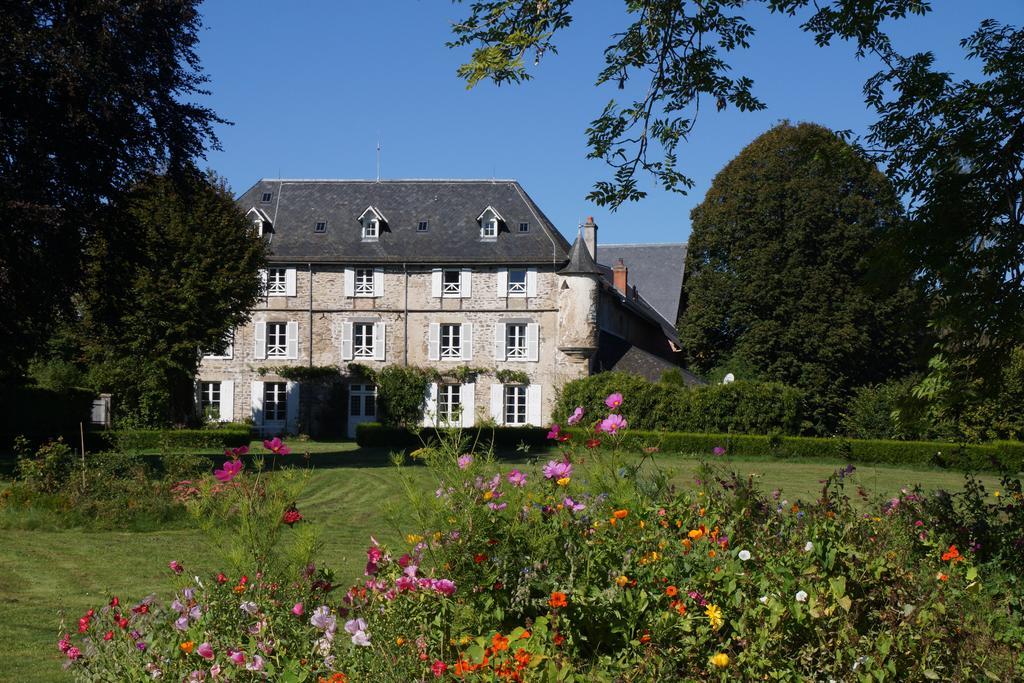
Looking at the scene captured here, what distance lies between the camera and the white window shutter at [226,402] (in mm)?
33500

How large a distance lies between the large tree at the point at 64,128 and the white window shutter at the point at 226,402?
49.9 feet

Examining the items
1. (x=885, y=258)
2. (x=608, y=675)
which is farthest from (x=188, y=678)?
(x=885, y=258)

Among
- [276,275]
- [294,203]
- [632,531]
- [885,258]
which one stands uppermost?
[294,203]

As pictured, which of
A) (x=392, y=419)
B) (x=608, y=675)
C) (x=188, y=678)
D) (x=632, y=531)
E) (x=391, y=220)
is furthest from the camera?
(x=391, y=220)

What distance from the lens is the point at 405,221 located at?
34781 mm

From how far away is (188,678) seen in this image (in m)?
4.04

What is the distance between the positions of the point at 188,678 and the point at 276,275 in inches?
1219

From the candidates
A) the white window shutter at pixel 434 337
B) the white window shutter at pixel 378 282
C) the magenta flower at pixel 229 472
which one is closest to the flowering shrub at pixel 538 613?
the magenta flower at pixel 229 472

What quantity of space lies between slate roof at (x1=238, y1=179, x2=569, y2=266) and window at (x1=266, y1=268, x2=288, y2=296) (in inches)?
21.9

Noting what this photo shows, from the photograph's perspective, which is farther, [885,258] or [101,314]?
[101,314]

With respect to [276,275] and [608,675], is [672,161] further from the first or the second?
[276,275]

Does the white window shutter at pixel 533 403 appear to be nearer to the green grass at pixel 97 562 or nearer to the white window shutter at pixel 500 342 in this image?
the white window shutter at pixel 500 342

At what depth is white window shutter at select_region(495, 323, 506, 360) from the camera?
109 ft

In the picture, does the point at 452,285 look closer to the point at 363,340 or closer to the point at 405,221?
the point at 405,221
